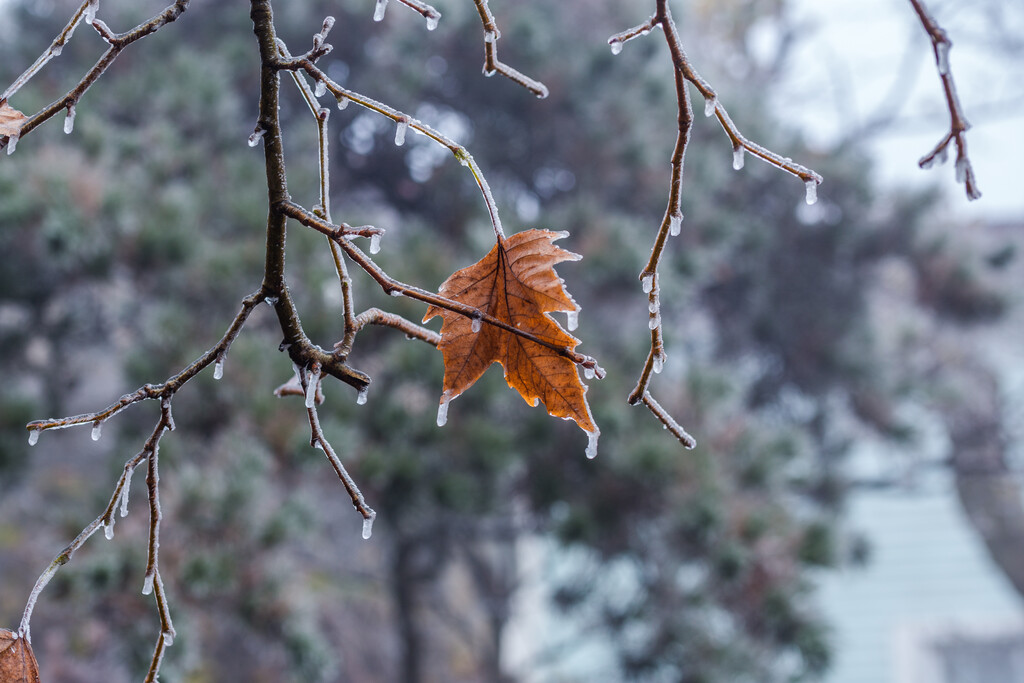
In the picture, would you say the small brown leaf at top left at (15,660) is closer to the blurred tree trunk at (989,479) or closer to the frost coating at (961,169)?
the frost coating at (961,169)

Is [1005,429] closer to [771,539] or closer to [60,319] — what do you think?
[771,539]

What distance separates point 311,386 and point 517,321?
7 cm

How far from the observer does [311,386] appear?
204mm

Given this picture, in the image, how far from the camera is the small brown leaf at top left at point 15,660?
0.22m

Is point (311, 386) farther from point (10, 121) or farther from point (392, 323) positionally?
point (10, 121)

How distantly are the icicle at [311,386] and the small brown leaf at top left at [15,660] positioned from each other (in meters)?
0.11

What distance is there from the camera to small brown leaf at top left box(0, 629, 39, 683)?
0.73ft

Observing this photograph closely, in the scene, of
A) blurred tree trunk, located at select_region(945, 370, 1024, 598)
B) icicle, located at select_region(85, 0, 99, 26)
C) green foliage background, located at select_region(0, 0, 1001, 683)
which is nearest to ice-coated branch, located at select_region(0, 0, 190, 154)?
icicle, located at select_region(85, 0, 99, 26)

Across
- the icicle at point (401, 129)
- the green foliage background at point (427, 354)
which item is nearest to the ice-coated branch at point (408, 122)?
the icicle at point (401, 129)

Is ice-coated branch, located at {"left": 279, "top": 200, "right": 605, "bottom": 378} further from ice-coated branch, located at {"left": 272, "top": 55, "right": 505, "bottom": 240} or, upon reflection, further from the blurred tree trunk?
the blurred tree trunk

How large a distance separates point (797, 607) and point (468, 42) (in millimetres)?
1129

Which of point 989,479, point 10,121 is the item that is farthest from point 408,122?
point 989,479

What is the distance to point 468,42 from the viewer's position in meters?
1.54

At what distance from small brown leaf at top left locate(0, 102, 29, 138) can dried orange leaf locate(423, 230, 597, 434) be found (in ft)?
0.42
